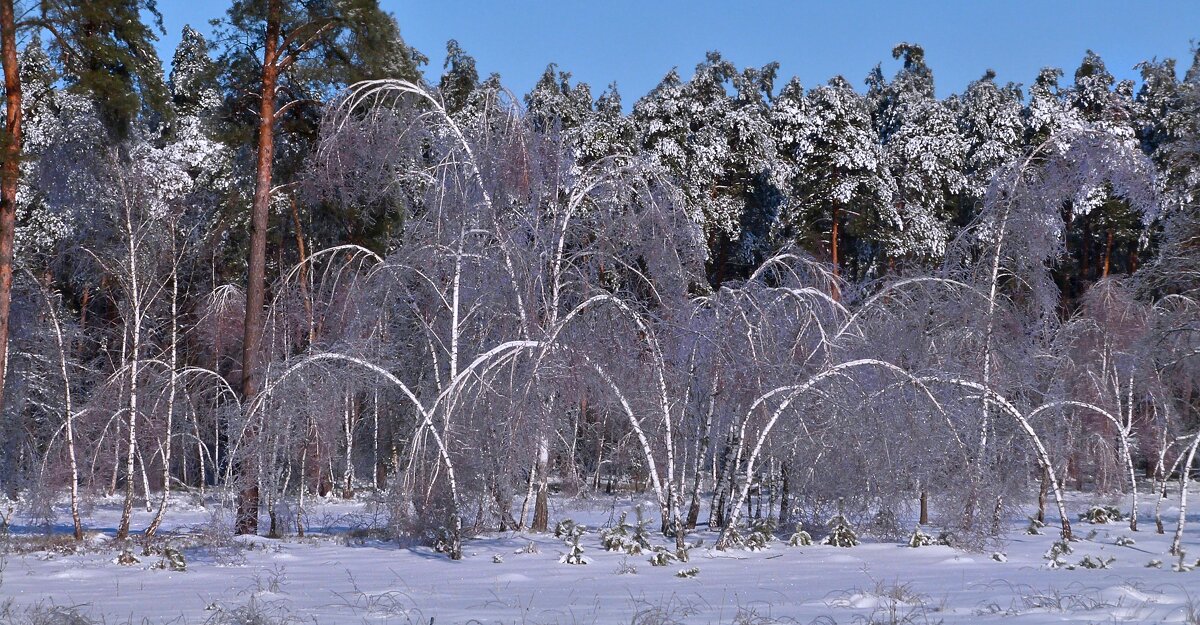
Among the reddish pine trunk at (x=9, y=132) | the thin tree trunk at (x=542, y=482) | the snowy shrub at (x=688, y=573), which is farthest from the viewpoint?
the reddish pine trunk at (x=9, y=132)

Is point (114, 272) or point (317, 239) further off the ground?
point (317, 239)

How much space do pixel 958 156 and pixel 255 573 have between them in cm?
2749

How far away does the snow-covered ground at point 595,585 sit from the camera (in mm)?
7891

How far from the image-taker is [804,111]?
31609 millimetres

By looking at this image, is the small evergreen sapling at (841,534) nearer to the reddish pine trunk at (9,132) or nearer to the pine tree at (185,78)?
the reddish pine trunk at (9,132)

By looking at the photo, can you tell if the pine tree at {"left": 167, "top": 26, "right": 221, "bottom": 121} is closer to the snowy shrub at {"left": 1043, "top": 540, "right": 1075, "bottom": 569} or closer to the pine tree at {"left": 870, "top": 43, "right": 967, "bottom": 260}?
the pine tree at {"left": 870, "top": 43, "right": 967, "bottom": 260}

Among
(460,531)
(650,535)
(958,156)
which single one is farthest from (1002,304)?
(958,156)

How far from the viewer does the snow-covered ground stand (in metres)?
7.89

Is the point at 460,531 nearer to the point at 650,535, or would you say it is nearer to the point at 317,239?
the point at 650,535

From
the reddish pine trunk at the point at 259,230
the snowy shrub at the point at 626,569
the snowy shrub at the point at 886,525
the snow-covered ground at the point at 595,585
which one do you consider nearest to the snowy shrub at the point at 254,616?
the snow-covered ground at the point at 595,585

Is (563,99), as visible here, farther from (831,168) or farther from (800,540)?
(800,540)

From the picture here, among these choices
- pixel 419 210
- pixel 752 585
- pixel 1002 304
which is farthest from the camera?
pixel 419 210

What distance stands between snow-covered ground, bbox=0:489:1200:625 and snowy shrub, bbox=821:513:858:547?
23cm

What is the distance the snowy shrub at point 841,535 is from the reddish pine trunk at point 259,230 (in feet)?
25.5
